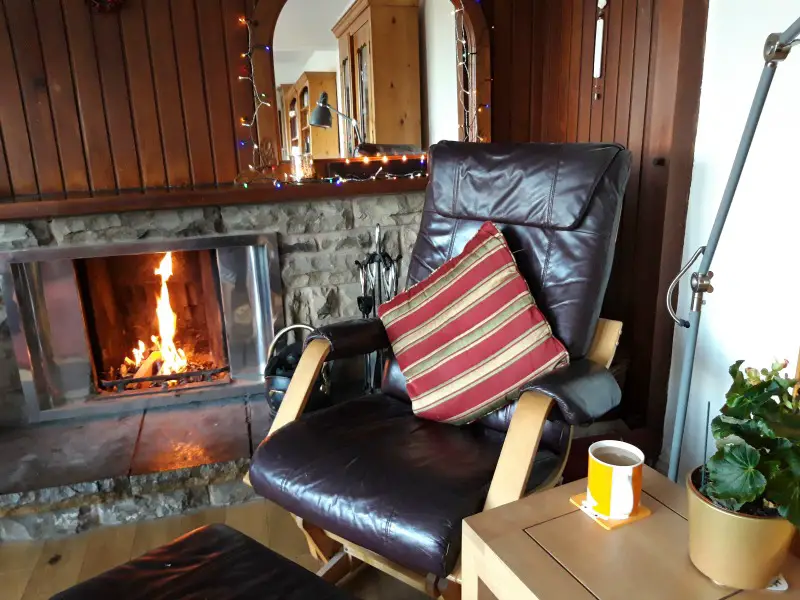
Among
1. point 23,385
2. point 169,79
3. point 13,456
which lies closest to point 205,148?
point 169,79

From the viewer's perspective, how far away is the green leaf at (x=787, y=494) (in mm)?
794

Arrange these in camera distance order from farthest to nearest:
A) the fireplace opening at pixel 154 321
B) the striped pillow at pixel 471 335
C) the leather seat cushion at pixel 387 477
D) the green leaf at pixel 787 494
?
the fireplace opening at pixel 154 321
the striped pillow at pixel 471 335
the leather seat cushion at pixel 387 477
the green leaf at pixel 787 494

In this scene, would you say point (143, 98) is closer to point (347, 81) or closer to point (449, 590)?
point (347, 81)

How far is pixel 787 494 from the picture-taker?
0.80 metres

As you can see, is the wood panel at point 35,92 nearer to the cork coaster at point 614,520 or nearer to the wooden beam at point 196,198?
the wooden beam at point 196,198

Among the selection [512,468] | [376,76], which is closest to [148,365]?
[376,76]

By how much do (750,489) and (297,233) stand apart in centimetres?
182

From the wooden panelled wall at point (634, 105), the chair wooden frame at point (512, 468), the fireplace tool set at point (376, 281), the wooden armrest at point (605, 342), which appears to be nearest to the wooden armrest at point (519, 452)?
the chair wooden frame at point (512, 468)

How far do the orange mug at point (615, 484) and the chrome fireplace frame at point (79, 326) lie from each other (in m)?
1.57

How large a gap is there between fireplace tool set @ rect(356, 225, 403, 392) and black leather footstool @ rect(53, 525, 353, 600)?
1150 millimetres

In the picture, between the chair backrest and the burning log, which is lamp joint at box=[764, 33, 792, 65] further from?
the burning log

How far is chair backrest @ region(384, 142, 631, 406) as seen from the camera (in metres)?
1.57

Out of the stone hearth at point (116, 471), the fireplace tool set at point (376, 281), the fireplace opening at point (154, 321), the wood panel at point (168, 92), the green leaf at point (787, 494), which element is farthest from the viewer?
the fireplace opening at point (154, 321)

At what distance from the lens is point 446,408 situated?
1.59m
